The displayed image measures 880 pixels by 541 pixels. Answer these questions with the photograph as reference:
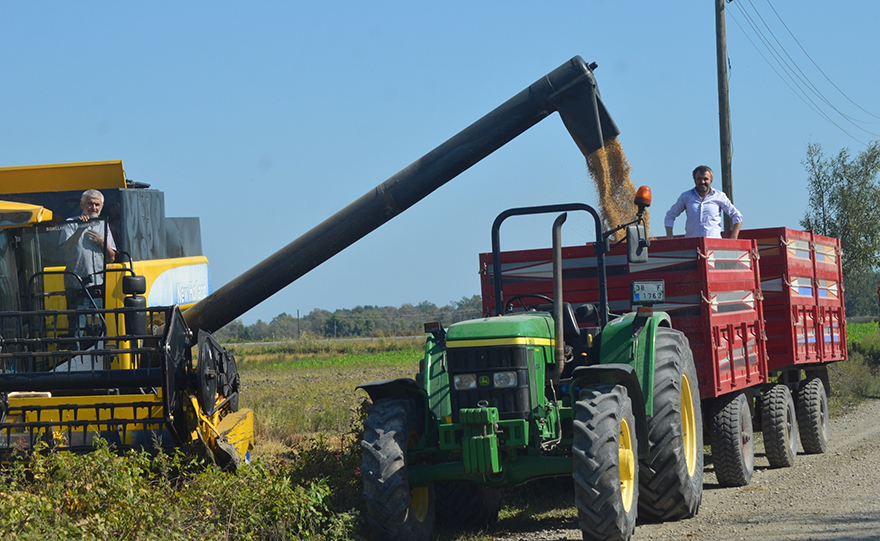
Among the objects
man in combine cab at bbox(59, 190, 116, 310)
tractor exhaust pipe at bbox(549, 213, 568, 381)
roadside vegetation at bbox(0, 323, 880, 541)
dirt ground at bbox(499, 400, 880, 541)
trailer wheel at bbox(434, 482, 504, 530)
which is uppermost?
man in combine cab at bbox(59, 190, 116, 310)

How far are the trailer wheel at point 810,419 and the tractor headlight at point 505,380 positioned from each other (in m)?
6.81

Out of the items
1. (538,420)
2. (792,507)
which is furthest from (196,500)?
(792,507)

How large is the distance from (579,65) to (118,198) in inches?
198

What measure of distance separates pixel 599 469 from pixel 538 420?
671 mm

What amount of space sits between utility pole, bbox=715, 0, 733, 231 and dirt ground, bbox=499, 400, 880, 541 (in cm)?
664

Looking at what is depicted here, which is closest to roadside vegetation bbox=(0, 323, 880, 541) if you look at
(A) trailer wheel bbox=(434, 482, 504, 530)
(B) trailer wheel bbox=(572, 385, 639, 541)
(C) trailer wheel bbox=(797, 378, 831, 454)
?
(A) trailer wheel bbox=(434, 482, 504, 530)

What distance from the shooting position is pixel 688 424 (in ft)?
27.9

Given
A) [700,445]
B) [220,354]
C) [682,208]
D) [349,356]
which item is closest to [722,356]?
[700,445]

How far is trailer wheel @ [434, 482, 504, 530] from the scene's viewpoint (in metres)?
Answer: 7.88

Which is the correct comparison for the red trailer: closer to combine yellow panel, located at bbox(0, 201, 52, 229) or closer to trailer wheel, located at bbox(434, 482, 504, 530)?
trailer wheel, located at bbox(434, 482, 504, 530)

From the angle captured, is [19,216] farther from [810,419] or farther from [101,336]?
[810,419]

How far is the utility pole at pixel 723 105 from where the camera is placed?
17516 mm

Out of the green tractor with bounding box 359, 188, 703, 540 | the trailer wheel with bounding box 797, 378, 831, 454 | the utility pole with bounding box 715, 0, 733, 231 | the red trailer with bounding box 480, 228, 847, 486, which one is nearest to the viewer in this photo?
the green tractor with bounding box 359, 188, 703, 540

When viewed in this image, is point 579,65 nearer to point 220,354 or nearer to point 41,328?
point 220,354
